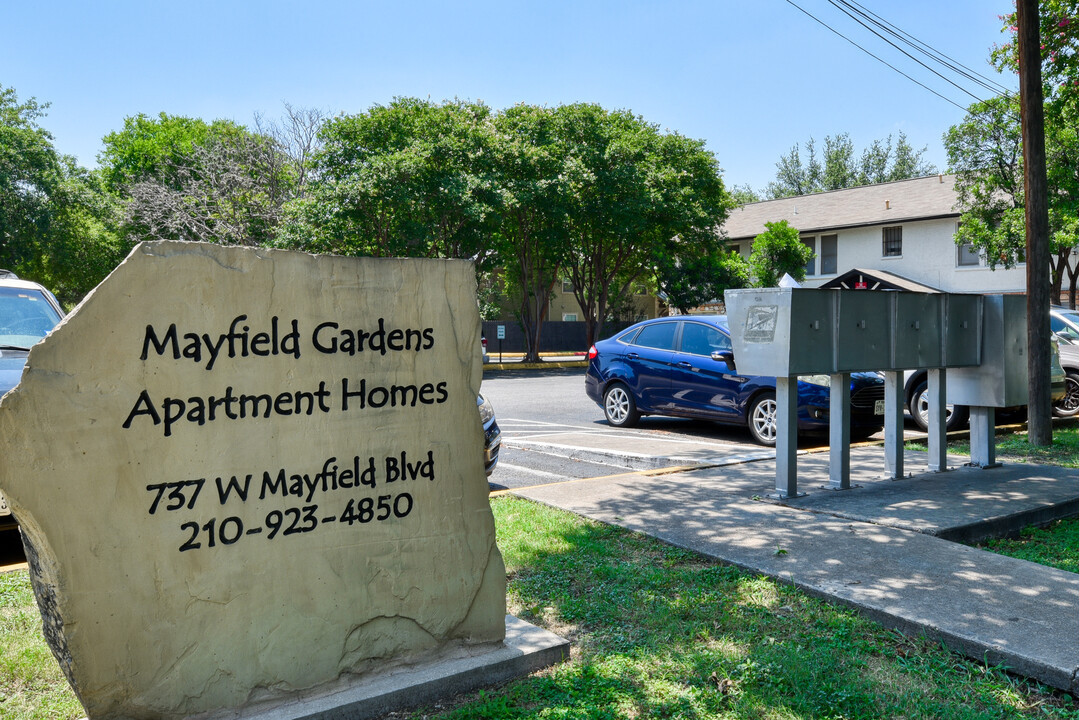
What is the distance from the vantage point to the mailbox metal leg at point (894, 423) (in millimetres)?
6945

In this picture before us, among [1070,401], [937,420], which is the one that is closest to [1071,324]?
[1070,401]

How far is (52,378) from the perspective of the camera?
2635mm

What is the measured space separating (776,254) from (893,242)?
5201mm

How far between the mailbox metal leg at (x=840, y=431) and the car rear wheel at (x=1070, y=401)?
6.95 meters

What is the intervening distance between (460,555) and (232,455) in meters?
1.02

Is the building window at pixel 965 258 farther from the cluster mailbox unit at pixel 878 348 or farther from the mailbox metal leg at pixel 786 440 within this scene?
the mailbox metal leg at pixel 786 440

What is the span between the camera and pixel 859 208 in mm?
35000

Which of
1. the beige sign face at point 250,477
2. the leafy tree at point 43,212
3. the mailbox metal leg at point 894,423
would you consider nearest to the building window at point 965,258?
the mailbox metal leg at point 894,423

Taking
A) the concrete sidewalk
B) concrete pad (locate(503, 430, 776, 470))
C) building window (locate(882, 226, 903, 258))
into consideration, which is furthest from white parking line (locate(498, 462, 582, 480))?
building window (locate(882, 226, 903, 258))

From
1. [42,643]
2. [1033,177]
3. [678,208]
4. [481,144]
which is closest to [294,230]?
[481,144]

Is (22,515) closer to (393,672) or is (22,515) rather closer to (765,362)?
(393,672)

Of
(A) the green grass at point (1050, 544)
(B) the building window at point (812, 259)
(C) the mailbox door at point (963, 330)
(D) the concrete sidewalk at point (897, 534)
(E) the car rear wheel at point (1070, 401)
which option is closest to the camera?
(D) the concrete sidewalk at point (897, 534)

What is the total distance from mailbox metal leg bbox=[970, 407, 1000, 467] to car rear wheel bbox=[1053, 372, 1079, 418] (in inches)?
200

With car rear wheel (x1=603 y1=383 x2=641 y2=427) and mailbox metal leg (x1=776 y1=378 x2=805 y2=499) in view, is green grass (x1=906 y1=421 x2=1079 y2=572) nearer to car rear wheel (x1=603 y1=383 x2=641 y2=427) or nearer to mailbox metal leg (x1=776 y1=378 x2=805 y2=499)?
mailbox metal leg (x1=776 y1=378 x2=805 y2=499)
